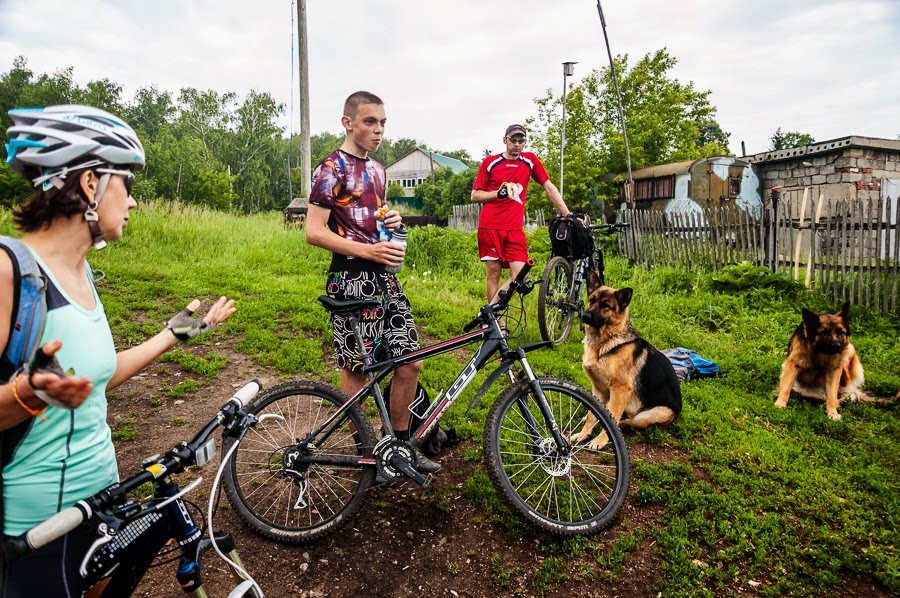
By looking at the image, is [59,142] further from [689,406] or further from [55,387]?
[689,406]

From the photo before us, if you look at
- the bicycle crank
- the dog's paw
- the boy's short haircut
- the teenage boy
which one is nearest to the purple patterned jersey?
the teenage boy

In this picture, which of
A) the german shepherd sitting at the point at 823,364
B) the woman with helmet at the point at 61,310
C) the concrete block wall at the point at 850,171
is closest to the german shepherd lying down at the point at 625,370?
the german shepherd sitting at the point at 823,364

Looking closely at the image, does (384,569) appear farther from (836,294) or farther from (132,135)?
(836,294)

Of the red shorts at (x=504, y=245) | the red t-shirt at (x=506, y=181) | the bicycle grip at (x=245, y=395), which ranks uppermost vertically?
the red t-shirt at (x=506, y=181)

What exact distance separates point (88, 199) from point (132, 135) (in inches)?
10.9

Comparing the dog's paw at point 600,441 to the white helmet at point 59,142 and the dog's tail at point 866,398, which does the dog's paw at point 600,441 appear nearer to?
the dog's tail at point 866,398

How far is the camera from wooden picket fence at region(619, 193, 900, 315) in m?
7.76

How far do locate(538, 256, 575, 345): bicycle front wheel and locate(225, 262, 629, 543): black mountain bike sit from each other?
3205 mm

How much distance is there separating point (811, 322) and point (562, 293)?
2.80m

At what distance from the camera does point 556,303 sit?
6766mm

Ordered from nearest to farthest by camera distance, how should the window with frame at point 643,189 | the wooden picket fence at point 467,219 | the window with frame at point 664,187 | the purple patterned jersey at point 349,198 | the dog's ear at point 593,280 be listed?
the purple patterned jersey at point 349,198
the dog's ear at point 593,280
the window with frame at point 664,187
the wooden picket fence at point 467,219
the window with frame at point 643,189

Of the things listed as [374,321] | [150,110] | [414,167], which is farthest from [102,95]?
[374,321]

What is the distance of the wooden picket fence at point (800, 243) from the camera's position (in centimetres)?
776

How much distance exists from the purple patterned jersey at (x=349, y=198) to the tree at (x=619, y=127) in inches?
958
